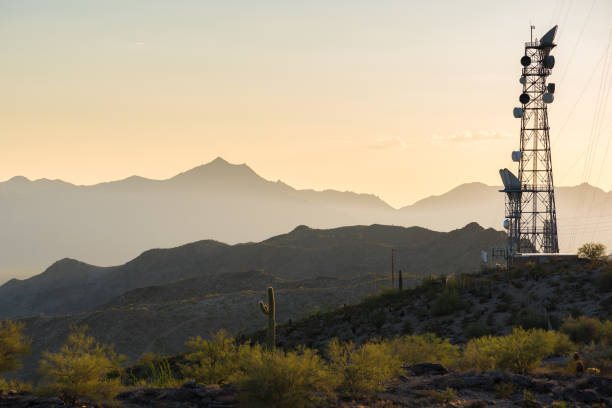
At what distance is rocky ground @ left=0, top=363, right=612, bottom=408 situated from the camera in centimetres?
1339

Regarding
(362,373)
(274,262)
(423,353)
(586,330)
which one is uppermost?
(274,262)

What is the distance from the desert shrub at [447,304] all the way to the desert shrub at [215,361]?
18.0m

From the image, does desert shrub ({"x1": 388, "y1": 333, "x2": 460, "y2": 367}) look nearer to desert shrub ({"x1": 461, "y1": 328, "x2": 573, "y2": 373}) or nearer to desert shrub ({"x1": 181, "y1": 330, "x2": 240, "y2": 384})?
desert shrub ({"x1": 461, "y1": 328, "x2": 573, "y2": 373})

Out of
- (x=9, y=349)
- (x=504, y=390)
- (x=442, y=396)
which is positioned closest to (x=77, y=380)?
(x=9, y=349)

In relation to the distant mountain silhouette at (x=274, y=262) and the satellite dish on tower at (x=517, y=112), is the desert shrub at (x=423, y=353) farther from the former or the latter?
the distant mountain silhouette at (x=274, y=262)

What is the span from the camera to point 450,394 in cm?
1429

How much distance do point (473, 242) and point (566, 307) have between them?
73.5 metres

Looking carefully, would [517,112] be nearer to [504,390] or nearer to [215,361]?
[504,390]

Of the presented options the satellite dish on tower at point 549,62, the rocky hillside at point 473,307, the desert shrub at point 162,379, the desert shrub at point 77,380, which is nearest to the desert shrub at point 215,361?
the desert shrub at point 162,379

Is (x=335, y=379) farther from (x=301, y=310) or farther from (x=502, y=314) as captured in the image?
(x=301, y=310)

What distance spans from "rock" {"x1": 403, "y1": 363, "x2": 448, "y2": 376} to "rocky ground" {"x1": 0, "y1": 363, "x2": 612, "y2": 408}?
60 centimetres

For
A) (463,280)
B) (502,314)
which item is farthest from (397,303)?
(502,314)

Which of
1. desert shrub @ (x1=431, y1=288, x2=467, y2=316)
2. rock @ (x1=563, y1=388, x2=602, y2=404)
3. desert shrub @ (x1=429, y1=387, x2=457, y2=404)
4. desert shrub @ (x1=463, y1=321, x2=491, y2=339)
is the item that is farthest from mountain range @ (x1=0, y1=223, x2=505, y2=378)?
rock @ (x1=563, y1=388, x2=602, y2=404)

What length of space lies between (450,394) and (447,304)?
1912cm
